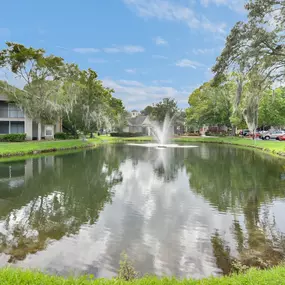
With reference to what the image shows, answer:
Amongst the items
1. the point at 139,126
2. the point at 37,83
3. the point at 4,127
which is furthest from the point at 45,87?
the point at 139,126

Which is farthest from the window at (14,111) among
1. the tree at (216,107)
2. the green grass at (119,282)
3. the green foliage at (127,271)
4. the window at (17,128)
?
the green grass at (119,282)

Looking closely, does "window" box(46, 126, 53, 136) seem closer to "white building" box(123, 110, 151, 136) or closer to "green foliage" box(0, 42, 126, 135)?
"green foliage" box(0, 42, 126, 135)

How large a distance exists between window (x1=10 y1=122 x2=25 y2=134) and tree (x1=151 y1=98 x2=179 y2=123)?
30.6 meters

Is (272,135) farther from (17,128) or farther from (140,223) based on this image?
(140,223)

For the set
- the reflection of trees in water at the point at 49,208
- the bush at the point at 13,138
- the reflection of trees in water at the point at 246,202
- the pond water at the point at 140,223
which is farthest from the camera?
the bush at the point at 13,138

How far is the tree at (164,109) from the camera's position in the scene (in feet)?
188

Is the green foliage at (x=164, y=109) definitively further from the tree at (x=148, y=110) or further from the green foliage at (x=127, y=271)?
the green foliage at (x=127, y=271)

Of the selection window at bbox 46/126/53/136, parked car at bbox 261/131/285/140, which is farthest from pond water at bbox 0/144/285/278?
parked car at bbox 261/131/285/140

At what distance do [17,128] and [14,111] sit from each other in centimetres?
219

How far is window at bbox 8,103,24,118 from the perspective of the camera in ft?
107

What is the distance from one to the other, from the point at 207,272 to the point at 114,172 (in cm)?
1059

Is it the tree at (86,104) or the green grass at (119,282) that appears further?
the tree at (86,104)

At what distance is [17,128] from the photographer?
3353 cm

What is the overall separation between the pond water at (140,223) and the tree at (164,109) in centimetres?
4498
